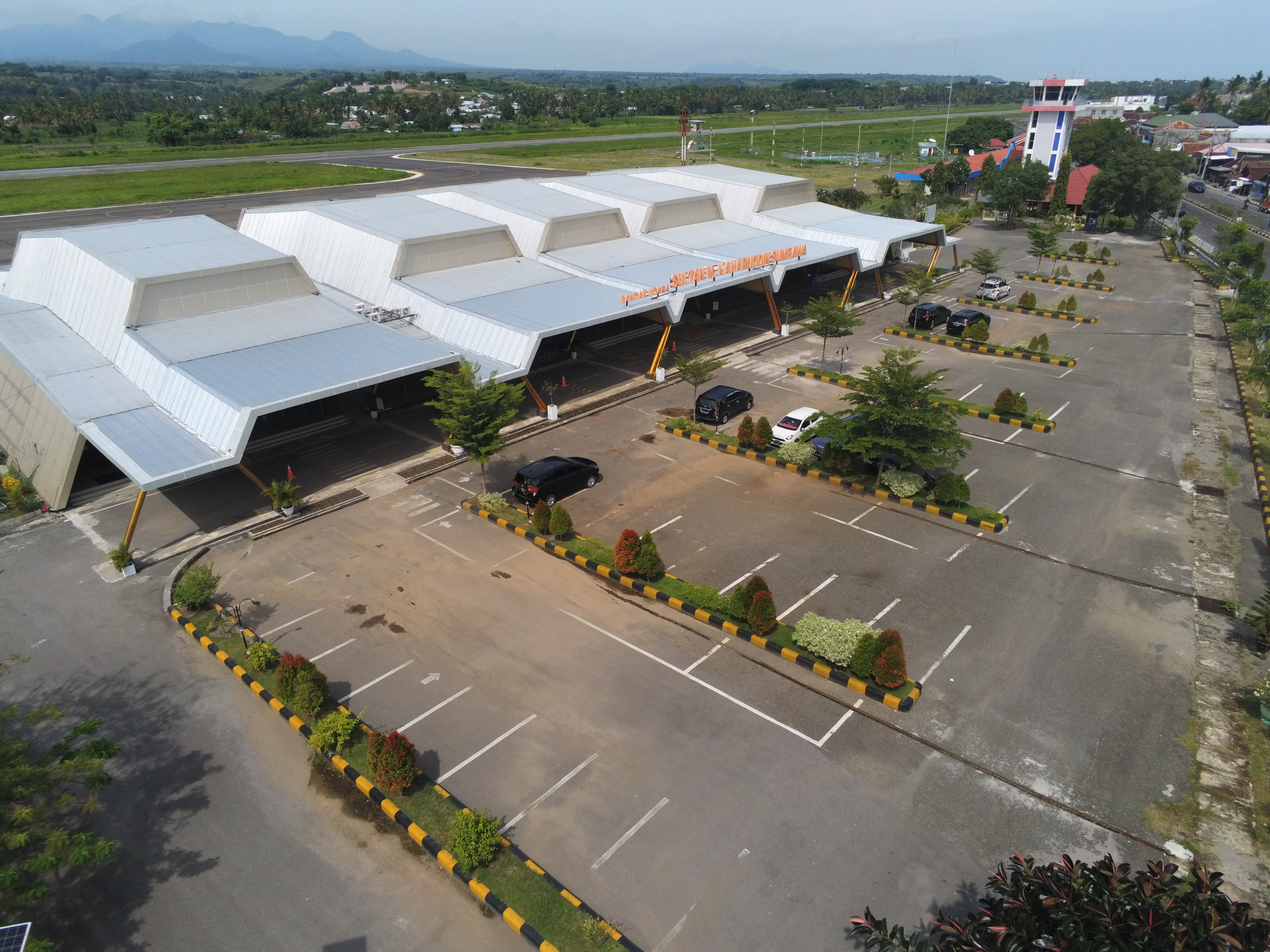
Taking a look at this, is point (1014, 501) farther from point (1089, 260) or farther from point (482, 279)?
point (1089, 260)

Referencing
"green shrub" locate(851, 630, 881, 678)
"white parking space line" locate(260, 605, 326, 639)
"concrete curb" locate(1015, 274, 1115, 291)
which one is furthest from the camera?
"concrete curb" locate(1015, 274, 1115, 291)

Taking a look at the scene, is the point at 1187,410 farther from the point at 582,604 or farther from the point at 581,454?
the point at 582,604

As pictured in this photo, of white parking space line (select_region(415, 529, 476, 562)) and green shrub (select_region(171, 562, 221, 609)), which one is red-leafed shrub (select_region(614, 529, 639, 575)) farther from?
green shrub (select_region(171, 562, 221, 609))

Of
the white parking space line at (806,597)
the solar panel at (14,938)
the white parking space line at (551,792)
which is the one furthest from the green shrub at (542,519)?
the solar panel at (14,938)

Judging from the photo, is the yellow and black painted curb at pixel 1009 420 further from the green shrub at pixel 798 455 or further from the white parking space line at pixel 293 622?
the white parking space line at pixel 293 622

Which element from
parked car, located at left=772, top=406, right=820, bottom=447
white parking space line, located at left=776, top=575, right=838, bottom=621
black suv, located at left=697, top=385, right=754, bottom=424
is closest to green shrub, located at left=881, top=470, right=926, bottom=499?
parked car, located at left=772, top=406, right=820, bottom=447

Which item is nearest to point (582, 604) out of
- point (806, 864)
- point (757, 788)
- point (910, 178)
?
point (757, 788)
